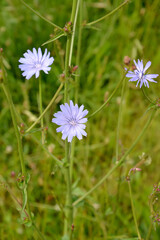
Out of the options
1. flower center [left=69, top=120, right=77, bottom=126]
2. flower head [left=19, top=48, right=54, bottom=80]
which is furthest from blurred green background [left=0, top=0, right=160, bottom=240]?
flower center [left=69, top=120, right=77, bottom=126]

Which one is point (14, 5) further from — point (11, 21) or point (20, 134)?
point (20, 134)

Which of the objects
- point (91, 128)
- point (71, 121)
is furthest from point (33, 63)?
point (91, 128)

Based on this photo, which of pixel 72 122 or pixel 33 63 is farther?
pixel 33 63

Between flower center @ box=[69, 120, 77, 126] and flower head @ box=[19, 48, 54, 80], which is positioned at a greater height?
flower head @ box=[19, 48, 54, 80]

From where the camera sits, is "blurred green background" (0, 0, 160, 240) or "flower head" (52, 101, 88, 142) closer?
"flower head" (52, 101, 88, 142)

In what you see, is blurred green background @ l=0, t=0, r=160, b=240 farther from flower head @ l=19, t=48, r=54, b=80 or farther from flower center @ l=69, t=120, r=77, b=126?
flower center @ l=69, t=120, r=77, b=126

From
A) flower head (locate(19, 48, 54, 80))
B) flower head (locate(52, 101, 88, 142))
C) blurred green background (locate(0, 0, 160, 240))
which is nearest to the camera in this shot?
flower head (locate(52, 101, 88, 142))

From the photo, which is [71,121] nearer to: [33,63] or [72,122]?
[72,122]
